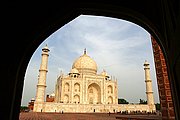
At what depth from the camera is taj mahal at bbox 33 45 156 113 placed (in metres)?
25.8

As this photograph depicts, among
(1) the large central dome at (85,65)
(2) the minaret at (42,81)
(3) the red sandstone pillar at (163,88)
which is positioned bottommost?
(3) the red sandstone pillar at (163,88)

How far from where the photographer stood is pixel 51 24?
2566 millimetres

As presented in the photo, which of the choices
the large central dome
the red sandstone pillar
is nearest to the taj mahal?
the large central dome

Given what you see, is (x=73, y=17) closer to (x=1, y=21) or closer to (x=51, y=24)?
(x=51, y=24)

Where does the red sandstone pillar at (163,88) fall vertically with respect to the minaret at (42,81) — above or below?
below

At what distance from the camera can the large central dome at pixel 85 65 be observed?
113 feet

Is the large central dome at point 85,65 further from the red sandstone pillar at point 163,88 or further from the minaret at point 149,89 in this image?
the red sandstone pillar at point 163,88

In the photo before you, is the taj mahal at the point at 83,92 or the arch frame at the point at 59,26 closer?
the arch frame at the point at 59,26

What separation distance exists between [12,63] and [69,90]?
28.5 meters

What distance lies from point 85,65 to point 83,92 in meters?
6.42

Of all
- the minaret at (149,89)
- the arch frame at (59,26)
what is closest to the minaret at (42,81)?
the minaret at (149,89)

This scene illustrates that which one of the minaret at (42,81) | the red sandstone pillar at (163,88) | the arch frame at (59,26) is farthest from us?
the minaret at (42,81)

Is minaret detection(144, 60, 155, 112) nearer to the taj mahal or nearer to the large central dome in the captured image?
the taj mahal

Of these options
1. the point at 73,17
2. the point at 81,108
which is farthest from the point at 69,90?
the point at 73,17
